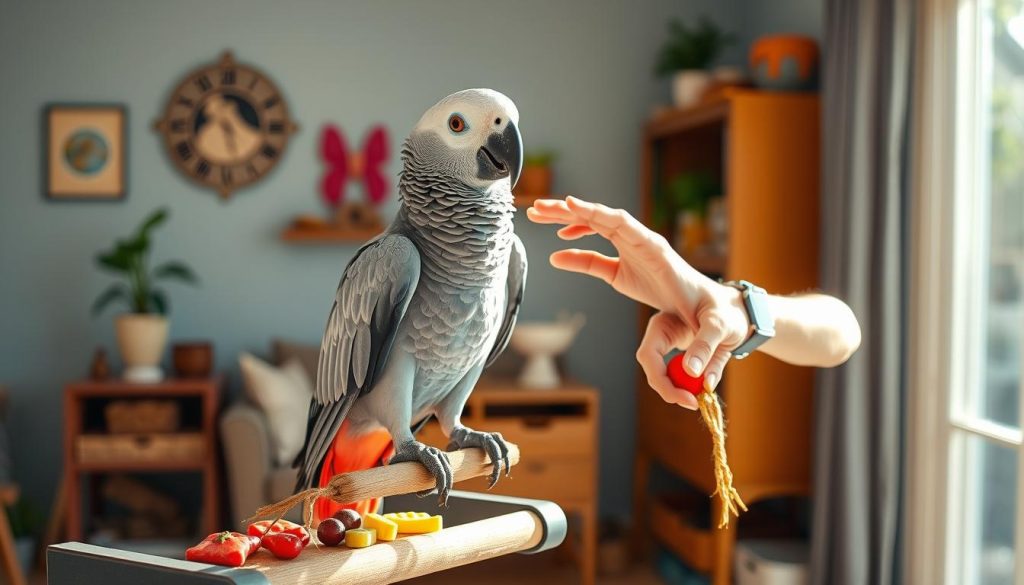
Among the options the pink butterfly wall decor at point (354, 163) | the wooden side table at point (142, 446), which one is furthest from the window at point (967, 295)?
the wooden side table at point (142, 446)

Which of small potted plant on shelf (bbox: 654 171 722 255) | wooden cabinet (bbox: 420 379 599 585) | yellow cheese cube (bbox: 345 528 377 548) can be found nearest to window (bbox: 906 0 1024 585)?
small potted plant on shelf (bbox: 654 171 722 255)

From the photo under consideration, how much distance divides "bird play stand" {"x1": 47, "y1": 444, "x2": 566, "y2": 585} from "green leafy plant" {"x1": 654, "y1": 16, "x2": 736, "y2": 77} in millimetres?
2870

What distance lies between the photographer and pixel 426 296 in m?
1.41

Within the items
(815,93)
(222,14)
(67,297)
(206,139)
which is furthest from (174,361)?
(815,93)

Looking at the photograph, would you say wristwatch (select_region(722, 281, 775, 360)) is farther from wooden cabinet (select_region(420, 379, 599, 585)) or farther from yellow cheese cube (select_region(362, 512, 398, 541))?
wooden cabinet (select_region(420, 379, 599, 585))

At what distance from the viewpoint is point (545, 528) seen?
1369 millimetres

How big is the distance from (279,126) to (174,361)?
1064 millimetres

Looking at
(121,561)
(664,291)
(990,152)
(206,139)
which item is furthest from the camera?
(206,139)

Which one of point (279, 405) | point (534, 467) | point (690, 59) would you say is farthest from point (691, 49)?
point (279, 405)

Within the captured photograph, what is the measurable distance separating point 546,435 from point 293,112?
174cm

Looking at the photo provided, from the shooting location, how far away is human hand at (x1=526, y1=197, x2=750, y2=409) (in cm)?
120

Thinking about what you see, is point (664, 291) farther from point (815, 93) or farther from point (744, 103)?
point (815, 93)

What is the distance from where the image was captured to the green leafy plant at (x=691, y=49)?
3941 millimetres

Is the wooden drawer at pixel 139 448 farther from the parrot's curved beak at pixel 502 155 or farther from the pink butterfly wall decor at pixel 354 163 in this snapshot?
the parrot's curved beak at pixel 502 155
